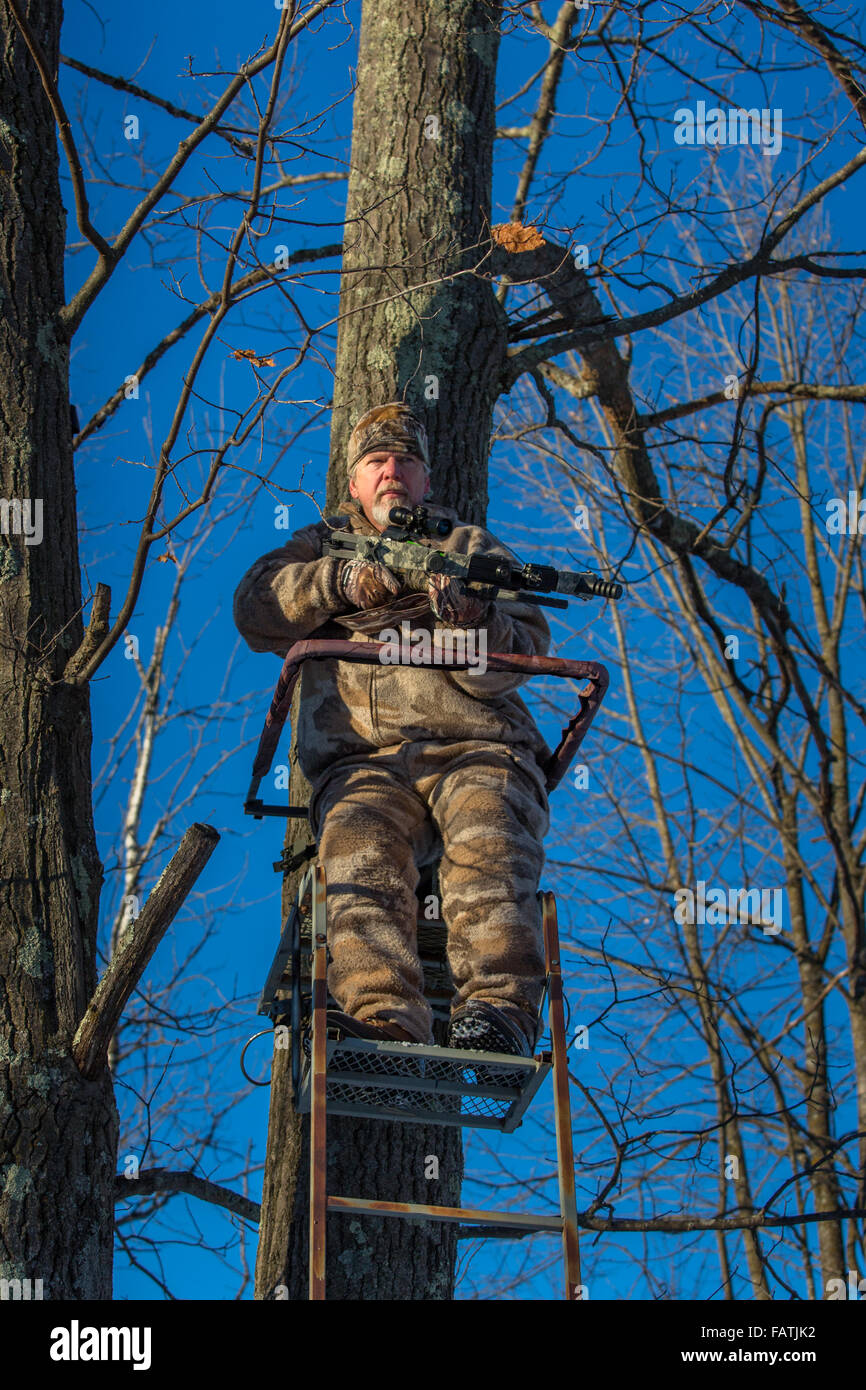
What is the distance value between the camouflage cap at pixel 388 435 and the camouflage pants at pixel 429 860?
41.3 inches

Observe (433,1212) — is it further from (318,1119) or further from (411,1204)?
(318,1119)

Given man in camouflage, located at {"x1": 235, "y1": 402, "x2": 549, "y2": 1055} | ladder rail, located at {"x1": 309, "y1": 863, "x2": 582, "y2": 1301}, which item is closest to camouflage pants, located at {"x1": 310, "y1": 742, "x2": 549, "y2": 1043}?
man in camouflage, located at {"x1": 235, "y1": 402, "x2": 549, "y2": 1055}

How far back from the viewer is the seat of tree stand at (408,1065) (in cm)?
364

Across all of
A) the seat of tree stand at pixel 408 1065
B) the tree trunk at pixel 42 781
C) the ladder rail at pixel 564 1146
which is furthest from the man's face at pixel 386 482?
the ladder rail at pixel 564 1146

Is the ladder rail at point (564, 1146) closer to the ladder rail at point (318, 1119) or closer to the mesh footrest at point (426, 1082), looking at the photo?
the mesh footrest at point (426, 1082)

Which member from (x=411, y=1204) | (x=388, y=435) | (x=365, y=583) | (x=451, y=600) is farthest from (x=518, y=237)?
(x=411, y=1204)

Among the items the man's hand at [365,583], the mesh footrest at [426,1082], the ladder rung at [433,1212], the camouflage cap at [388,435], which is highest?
the camouflage cap at [388,435]

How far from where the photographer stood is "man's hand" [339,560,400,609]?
4562mm

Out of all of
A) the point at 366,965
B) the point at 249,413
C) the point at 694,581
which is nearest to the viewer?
the point at 366,965

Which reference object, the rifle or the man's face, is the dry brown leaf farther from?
the rifle

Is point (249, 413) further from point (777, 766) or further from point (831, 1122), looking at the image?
point (777, 766)
